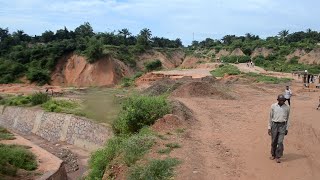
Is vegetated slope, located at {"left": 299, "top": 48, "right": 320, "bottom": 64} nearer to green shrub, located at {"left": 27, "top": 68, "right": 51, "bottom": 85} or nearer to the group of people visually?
green shrub, located at {"left": 27, "top": 68, "right": 51, "bottom": 85}

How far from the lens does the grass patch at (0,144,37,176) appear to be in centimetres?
1593

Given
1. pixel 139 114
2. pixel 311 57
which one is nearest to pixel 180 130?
pixel 139 114

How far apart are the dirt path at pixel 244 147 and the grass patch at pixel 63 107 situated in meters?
11.5

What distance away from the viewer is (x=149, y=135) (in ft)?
41.0

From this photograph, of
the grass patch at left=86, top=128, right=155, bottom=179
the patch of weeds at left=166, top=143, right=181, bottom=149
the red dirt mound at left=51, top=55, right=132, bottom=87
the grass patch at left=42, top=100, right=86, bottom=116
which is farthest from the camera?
the red dirt mound at left=51, top=55, right=132, bottom=87

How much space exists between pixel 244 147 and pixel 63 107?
2100 centimetres

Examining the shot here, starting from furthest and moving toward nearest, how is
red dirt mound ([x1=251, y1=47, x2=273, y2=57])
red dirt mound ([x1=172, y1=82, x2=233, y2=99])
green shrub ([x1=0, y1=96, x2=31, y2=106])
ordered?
1. red dirt mound ([x1=251, y1=47, x2=273, y2=57])
2. green shrub ([x1=0, y1=96, x2=31, y2=106])
3. red dirt mound ([x1=172, y1=82, x2=233, y2=99])

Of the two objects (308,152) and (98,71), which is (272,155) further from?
(98,71)

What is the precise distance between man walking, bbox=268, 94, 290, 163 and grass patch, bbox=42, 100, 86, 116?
18867 mm

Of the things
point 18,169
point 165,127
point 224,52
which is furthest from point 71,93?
point 224,52

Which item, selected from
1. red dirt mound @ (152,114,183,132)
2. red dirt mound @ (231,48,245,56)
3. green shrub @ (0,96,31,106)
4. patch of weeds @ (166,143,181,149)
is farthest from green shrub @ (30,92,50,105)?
red dirt mound @ (231,48,245,56)

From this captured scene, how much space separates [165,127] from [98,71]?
130 feet

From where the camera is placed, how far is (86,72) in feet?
175

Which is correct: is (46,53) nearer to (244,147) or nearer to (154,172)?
(244,147)
